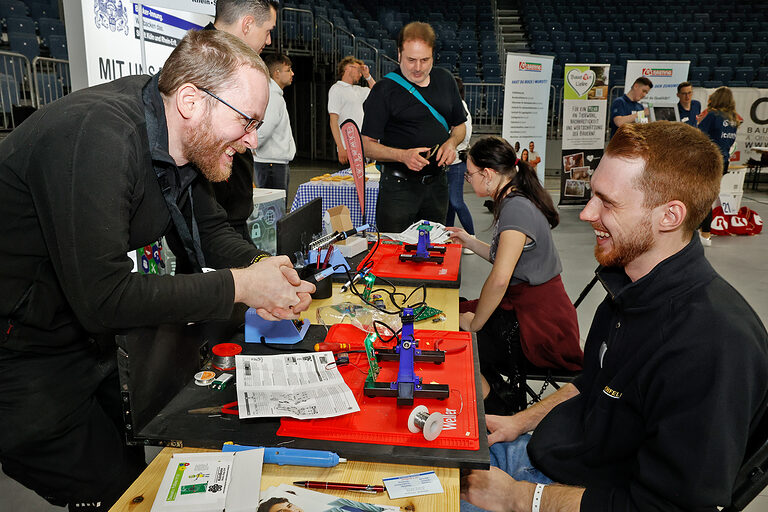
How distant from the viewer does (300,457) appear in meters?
1.08

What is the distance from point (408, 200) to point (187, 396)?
2.23 meters

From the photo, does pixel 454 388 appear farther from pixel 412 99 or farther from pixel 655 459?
pixel 412 99

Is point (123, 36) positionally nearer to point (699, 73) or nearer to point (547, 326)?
point (547, 326)

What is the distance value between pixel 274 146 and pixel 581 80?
497 centimetres

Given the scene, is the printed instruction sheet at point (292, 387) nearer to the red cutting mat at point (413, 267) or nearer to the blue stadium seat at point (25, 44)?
the red cutting mat at point (413, 267)

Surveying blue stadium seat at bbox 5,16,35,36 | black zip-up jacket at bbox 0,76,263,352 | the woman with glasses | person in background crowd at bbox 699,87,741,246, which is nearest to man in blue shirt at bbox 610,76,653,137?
person in background crowd at bbox 699,87,741,246

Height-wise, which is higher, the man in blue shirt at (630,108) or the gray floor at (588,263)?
the man in blue shirt at (630,108)

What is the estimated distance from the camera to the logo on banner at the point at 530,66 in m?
6.99

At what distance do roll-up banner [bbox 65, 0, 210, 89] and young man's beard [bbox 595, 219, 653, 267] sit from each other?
1.78 metres

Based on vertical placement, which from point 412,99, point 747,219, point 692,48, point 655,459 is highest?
point 692,48

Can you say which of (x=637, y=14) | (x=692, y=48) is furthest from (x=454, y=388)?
(x=637, y=14)

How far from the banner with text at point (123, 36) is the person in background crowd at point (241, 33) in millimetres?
309

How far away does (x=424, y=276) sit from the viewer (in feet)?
7.53

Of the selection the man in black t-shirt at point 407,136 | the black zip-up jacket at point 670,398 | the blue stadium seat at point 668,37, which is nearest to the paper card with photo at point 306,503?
the black zip-up jacket at point 670,398
